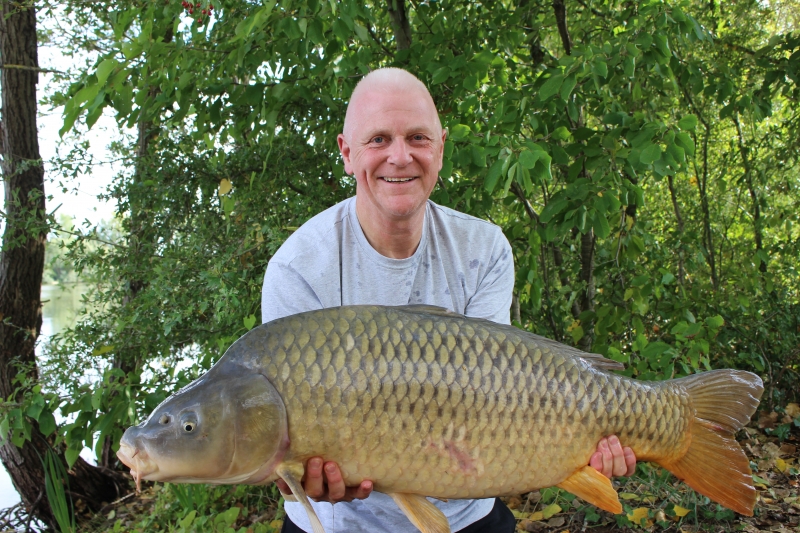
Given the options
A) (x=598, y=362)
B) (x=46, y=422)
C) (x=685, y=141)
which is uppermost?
(x=685, y=141)

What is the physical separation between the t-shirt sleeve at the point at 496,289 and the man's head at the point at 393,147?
0.68ft

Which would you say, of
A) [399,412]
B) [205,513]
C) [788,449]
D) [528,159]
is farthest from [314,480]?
[788,449]

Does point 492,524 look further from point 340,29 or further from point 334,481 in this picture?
point 340,29

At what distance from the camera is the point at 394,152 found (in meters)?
1.38

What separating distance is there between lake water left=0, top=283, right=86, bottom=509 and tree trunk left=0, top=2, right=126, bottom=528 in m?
0.14

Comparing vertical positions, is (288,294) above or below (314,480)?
above

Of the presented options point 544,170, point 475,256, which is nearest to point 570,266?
point 544,170

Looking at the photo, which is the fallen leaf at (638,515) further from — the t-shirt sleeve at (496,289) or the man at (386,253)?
the t-shirt sleeve at (496,289)

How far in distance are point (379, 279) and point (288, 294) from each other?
0.61ft

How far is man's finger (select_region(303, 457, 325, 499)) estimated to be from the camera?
1.12 metres

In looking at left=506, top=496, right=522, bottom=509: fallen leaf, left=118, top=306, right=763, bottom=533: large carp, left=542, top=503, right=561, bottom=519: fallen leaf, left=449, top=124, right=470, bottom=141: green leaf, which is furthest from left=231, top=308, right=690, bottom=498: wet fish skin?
left=506, top=496, right=522, bottom=509: fallen leaf

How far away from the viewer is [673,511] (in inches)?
94.6

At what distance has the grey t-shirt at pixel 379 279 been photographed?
1355 mm

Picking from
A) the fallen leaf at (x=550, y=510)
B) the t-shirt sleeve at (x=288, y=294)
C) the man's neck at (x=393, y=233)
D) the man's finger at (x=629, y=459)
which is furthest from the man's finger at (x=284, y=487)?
the fallen leaf at (x=550, y=510)
